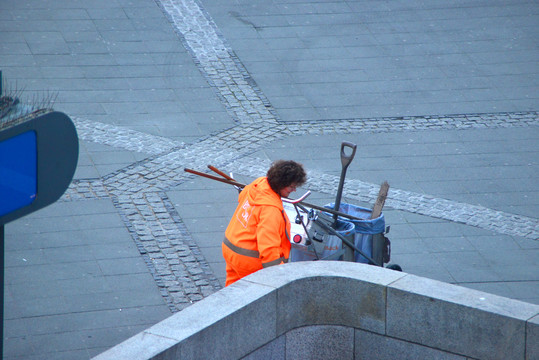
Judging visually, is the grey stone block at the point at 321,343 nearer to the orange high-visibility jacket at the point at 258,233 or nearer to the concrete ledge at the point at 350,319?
the concrete ledge at the point at 350,319

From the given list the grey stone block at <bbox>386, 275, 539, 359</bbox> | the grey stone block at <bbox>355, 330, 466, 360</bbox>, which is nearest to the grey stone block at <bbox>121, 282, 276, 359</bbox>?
the grey stone block at <bbox>355, 330, 466, 360</bbox>

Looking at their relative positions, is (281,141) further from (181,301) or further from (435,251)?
(181,301)

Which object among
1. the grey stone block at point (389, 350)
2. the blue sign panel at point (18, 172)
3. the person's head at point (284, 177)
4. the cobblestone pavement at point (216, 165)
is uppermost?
the blue sign panel at point (18, 172)

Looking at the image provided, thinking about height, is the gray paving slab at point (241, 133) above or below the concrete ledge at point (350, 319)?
below

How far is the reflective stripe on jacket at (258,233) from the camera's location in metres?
5.97

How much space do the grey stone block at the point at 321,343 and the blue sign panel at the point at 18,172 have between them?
2541 millimetres

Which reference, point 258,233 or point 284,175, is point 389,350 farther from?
point 284,175

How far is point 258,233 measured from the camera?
19.6ft

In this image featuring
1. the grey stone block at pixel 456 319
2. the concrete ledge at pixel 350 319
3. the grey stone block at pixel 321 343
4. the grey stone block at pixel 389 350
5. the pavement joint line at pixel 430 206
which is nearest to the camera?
the concrete ledge at pixel 350 319

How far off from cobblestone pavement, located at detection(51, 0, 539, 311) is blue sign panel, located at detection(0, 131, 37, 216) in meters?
3.51

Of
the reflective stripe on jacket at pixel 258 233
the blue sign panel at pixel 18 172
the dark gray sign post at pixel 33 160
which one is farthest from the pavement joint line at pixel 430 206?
the blue sign panel at pixel 18 172

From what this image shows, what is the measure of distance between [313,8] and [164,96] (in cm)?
461

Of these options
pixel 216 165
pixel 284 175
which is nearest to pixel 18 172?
pixel 284 175

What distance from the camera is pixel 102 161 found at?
997cm
